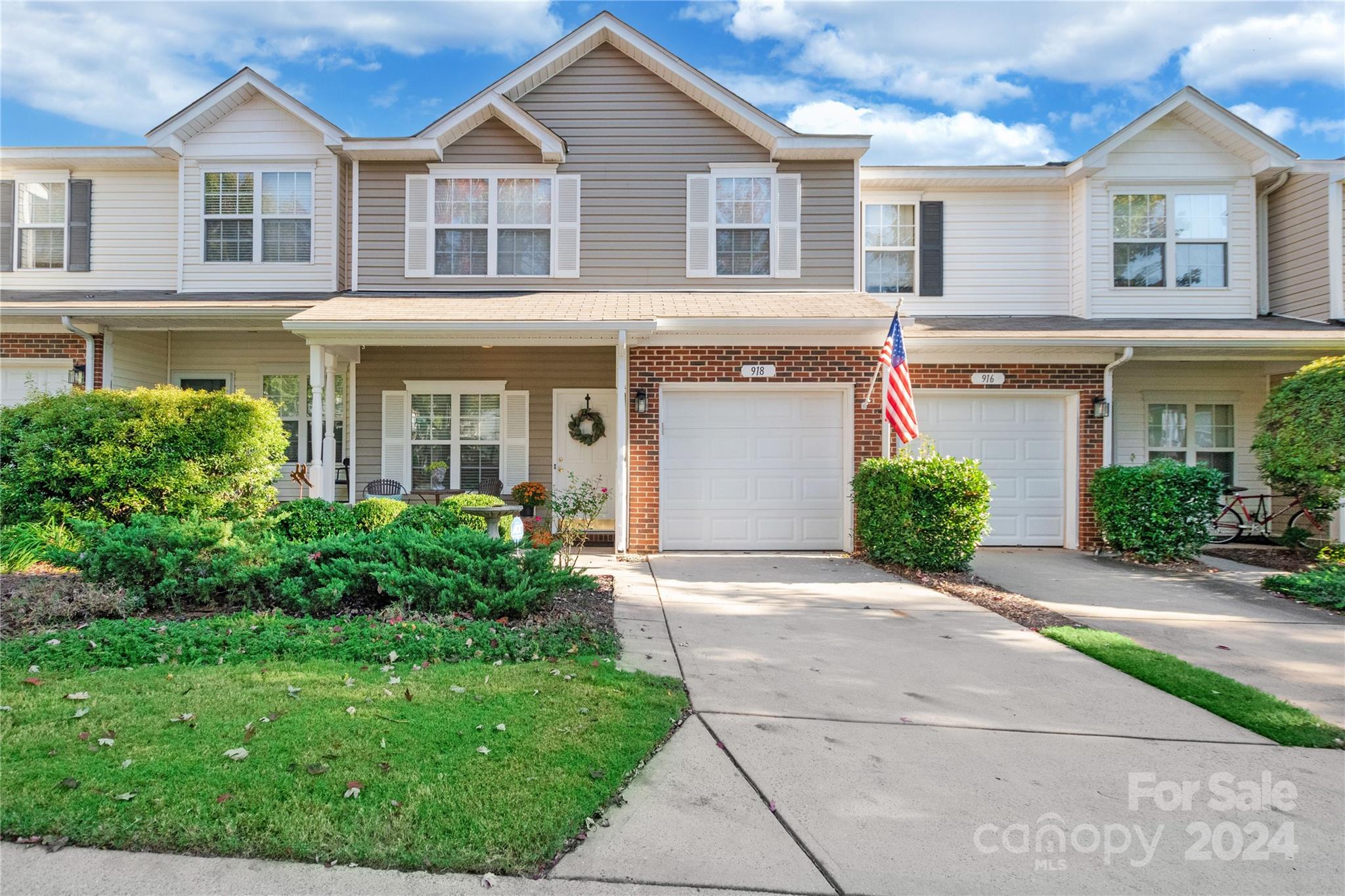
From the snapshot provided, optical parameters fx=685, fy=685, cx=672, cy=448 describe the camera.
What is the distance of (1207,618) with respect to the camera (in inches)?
232

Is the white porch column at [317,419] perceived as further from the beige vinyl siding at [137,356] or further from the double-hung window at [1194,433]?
the double-hung window at [1194,433]

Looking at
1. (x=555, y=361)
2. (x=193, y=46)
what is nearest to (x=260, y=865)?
(x=555, y=361)

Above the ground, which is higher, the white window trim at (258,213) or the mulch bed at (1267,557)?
the white window trim at (258,213)

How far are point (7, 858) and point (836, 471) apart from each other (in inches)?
326

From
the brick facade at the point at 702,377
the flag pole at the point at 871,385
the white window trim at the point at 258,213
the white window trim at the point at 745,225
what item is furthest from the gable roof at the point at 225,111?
the flag pole at the point at 871,385

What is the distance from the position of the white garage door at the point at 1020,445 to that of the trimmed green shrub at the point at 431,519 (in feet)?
21.4

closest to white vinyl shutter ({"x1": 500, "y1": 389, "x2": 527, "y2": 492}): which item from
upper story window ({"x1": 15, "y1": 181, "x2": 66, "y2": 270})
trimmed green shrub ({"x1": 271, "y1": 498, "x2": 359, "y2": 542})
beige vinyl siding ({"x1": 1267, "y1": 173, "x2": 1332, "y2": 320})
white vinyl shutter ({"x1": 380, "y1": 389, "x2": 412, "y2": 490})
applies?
white vinyl shutter ({"x1": 380, "y1": 389, "x2": 412, "y2": 490})

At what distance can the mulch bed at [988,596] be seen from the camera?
5723mm

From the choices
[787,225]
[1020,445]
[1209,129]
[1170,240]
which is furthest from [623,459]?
[1209,129]

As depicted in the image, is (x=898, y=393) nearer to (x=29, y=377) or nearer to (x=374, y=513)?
(x=374, y=513)

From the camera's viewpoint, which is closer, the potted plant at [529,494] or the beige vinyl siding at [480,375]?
the potted plant at [529,494]

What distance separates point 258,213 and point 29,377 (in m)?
4.10

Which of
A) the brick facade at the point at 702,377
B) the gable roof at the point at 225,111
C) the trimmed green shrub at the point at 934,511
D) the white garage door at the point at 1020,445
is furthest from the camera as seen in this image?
the gable roof at the point at 225,111

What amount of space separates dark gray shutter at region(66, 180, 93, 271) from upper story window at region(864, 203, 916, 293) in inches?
484
